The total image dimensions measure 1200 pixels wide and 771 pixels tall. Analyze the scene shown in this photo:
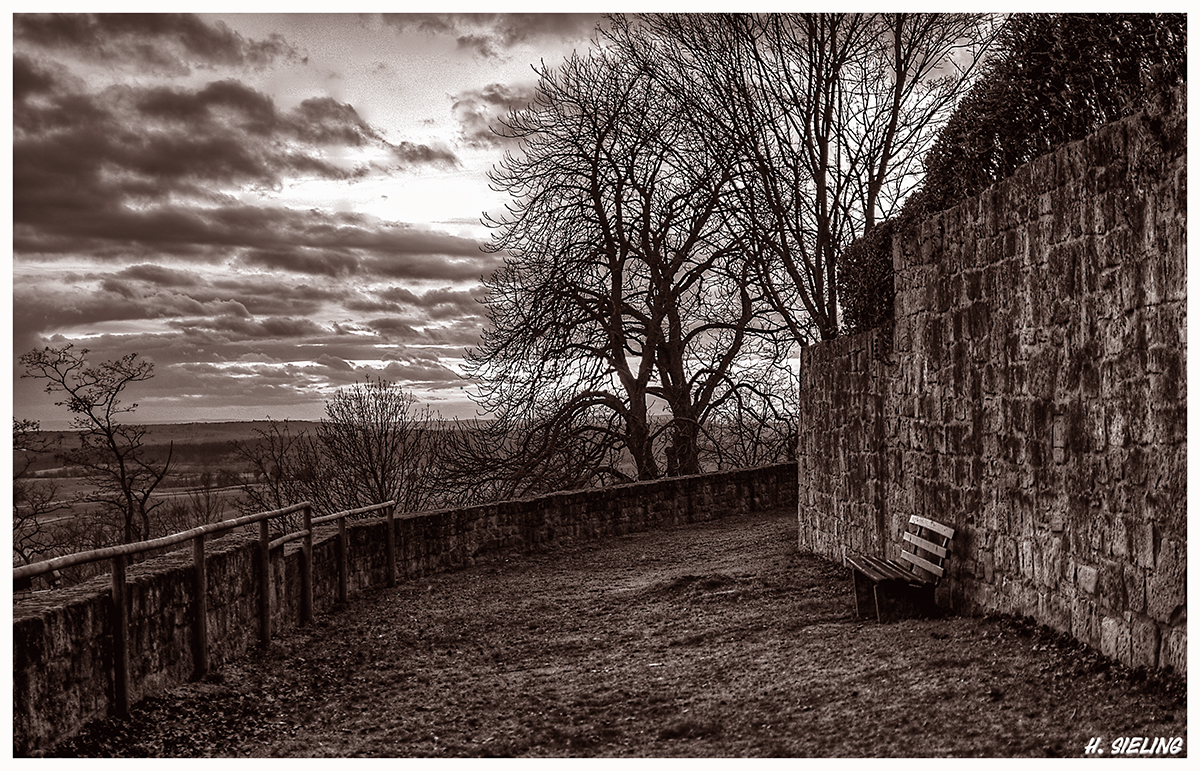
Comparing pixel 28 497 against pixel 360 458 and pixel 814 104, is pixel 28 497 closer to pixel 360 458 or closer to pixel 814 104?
pixel 360 458

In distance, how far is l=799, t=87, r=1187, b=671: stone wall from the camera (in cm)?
466

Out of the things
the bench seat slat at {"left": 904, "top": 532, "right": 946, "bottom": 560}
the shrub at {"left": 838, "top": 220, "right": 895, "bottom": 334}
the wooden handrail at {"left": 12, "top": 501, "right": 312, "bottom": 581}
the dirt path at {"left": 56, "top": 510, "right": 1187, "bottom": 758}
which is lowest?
the dirt path at {"left": 56, "top": 510, "right": 1187, "bottom": 758}

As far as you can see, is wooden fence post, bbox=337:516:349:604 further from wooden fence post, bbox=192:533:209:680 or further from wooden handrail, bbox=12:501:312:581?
wooden fence post, bbox=192:533:209:680

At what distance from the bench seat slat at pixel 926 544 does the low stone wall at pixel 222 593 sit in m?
5.02

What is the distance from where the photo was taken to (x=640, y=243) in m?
18.8

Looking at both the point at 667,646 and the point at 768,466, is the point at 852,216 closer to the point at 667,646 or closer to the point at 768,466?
the point at 768,466

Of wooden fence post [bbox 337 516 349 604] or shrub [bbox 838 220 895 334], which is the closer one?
shrub [bbox 838 220 895 334]

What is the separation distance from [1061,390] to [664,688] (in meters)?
2.89

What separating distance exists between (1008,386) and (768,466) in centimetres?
1111

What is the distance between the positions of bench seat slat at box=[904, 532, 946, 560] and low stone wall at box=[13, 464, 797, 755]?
502cm

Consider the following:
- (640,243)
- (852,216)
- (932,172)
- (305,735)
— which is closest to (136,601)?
(305,735)

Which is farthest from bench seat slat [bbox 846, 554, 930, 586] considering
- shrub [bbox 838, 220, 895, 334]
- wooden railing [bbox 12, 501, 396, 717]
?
wooden railing [bbox 12, 501, 396, 717]

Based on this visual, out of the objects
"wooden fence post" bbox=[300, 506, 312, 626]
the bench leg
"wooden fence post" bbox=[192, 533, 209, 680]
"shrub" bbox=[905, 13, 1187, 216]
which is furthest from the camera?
"wooden fence post" bbox=[300, 506, 312, 626]

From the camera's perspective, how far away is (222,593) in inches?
271
